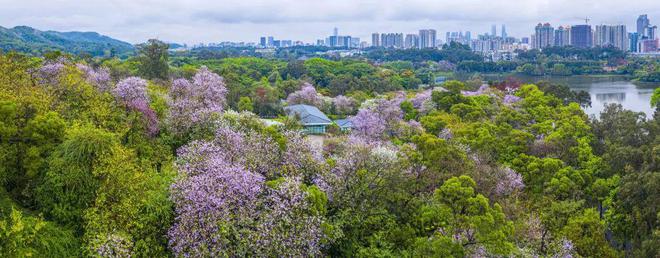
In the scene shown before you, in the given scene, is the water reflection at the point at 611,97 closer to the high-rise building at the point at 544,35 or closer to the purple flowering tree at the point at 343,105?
the purple flowering tree at the point at 343,105

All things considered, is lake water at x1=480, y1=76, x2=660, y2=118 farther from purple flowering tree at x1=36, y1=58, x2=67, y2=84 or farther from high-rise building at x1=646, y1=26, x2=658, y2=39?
high-rise building at x1=646, y1=26, x2=658, y2=39

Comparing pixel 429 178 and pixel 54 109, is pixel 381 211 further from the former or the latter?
pixel 54 109

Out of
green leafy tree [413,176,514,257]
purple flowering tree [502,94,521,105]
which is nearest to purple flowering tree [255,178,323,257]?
green leafy tree [413,176,514,257]

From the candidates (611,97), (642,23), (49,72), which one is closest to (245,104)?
(49,72)

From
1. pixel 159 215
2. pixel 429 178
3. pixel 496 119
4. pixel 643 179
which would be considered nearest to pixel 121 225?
pixel 159 215

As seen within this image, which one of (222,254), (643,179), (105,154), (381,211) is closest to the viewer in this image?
(222,254)

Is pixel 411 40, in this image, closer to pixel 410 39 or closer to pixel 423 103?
pixel 410 39
